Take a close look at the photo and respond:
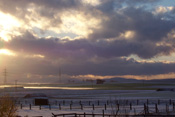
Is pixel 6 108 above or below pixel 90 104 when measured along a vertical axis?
above

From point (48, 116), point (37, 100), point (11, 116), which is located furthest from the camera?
point (37, 100)

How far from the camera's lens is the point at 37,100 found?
213 ft

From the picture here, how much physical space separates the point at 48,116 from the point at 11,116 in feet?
46.0

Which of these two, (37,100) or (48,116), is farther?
(37,100)

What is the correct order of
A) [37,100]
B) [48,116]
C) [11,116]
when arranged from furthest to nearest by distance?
[37,100]
[48,116]
[11,116]

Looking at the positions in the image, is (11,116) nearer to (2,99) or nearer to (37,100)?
(2,99)

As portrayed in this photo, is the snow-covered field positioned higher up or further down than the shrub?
further down

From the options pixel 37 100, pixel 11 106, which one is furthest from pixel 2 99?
pixel 37 100

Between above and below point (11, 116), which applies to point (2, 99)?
above

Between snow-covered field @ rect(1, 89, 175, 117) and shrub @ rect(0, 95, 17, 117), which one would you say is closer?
shrub @ rect(0, 95, 17, 117)

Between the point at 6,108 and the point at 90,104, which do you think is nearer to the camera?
the point at 6,108

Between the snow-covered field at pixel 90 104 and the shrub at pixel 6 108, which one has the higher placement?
the shrub at pixel 6 108

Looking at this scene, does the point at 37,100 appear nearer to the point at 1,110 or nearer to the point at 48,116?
the point at 48,116

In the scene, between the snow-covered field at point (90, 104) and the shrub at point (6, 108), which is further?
the snow-covered field at point (90, 104)
